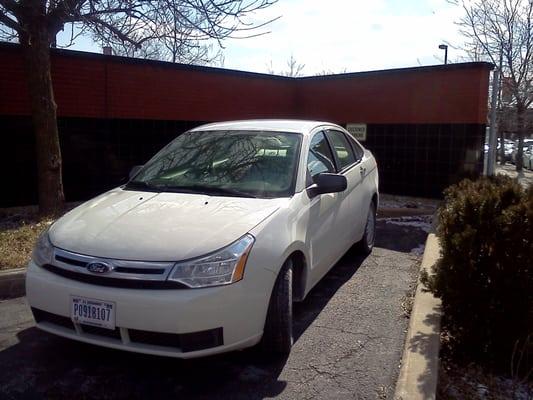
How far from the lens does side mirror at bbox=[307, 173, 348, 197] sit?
4.04 metres

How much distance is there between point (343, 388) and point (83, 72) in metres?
6.96

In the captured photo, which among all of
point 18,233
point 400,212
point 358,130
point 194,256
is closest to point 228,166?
point 194,256

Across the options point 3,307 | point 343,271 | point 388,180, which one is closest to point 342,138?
point 343,271

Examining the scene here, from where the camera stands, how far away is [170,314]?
9.31 feet

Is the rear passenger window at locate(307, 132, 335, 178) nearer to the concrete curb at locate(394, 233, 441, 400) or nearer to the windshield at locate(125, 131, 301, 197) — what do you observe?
the windshield at locate(125, 131, 301, 197)

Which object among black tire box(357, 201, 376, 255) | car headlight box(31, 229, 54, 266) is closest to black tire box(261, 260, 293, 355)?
Result: car headlight box(31, 229, 54, 266)

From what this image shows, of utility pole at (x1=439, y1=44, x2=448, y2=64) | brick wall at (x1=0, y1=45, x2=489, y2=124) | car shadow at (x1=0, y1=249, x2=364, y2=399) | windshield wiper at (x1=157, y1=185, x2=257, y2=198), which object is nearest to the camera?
car shadow at (x1=0, y1=249, x2=364, y2=399)

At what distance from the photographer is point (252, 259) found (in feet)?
10.1

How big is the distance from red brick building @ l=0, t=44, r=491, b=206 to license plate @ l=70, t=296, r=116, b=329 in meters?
5.45

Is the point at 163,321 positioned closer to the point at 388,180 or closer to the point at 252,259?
the point at 252,259

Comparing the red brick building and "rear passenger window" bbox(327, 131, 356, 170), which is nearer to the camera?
"rear passenger window" bbox(327, 131, 356, 170)

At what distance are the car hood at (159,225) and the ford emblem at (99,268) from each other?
0.20 feet

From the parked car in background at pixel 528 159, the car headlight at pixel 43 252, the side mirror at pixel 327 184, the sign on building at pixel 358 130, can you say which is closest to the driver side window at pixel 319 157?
the side mirror at pixel 327 184

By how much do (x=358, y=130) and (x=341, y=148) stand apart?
210 inches
